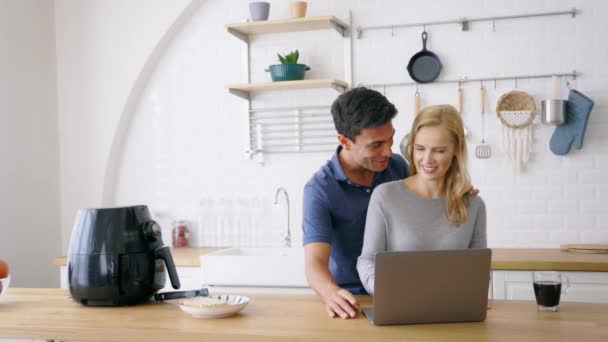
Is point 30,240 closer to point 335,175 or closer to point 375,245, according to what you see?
point 335,175

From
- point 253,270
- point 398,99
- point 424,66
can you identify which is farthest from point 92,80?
point 424,66

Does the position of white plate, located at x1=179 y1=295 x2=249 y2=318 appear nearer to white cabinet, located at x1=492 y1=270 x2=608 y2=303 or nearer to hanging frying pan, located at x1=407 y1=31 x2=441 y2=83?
white cabinet, located at x1=492 y1=270 x2=608 y2=303

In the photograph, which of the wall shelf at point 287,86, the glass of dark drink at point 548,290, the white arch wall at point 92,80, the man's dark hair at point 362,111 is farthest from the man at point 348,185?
the white arch wall at point 92,80

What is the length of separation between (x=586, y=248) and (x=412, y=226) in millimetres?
1952

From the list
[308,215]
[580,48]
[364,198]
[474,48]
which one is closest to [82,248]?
[308,215]

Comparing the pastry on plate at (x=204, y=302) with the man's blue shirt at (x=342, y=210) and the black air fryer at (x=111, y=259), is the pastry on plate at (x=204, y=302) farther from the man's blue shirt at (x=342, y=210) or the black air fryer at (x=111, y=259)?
the man's blue shirt at (x=342, y=210)

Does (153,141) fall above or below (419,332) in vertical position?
above

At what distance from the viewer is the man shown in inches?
98.6

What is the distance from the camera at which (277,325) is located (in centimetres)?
201

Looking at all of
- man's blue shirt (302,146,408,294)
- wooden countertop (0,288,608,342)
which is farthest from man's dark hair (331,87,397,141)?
wooden countertop (0,288,608,342)

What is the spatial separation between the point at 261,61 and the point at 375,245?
258cm

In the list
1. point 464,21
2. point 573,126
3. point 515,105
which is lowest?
point 573,126

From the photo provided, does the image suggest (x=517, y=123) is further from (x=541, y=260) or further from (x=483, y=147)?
(x=541, y=260)

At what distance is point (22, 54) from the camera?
4492mm
